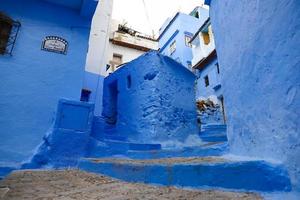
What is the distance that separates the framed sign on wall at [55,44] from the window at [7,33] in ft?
2.96

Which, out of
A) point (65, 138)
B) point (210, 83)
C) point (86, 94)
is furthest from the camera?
point (210, 83)

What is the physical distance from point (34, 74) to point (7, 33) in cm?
156

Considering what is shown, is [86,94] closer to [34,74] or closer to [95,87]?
[95,87]

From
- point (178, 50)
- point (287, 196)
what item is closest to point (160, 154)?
point (287, 196)

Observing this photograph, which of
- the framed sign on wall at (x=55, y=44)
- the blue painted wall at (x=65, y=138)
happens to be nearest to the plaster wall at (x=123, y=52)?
the framed sign on wall at (x=55, y=44)

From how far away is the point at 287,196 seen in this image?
160 cm

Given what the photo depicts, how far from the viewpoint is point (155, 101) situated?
7809 millimetres

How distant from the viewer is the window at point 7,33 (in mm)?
6953

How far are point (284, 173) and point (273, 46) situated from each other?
113 cm

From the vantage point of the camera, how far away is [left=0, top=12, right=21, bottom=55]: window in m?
6.95

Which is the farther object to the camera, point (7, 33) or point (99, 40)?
point (99, 40)

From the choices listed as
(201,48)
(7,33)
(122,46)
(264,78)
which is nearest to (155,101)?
(7,33)

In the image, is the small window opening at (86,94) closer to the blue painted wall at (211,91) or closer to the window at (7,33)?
the window at (7,33)

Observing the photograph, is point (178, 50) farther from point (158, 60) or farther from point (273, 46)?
point (273, 46)
